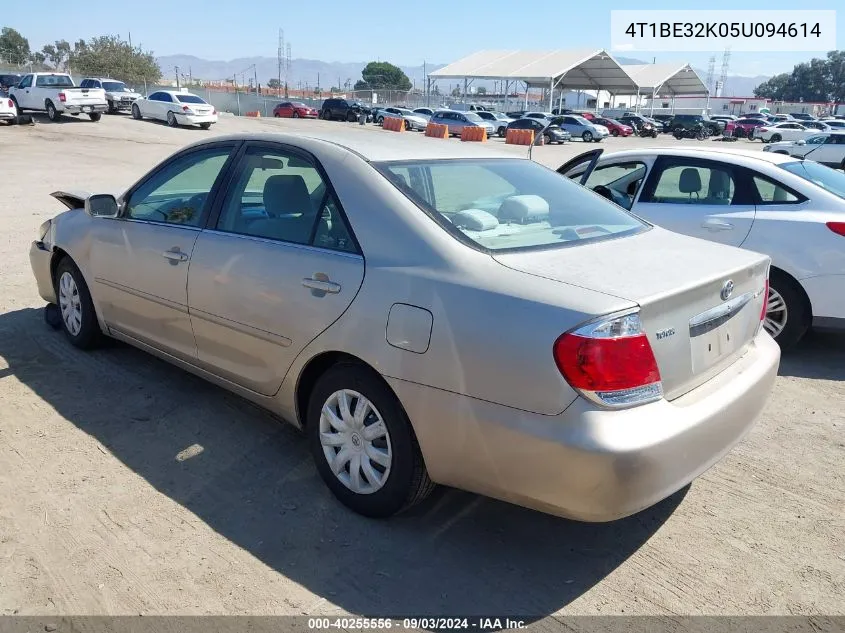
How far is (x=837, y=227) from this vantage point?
17.0ft

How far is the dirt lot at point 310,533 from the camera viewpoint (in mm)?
2748

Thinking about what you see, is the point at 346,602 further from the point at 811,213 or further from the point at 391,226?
the point at 811,213

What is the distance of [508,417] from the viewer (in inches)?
103

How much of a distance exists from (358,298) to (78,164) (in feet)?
57.3

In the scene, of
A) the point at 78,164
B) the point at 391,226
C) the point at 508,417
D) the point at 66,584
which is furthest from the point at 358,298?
the point at 78,164

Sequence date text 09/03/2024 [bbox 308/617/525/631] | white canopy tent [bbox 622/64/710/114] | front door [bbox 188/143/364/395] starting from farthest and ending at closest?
white canopy tent [bbox 622/64/710/114] < front door [bbox 188/143/364/395] < date text 09/03/2024 [bbox 308/617/525/631]

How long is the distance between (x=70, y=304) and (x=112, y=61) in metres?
68.3

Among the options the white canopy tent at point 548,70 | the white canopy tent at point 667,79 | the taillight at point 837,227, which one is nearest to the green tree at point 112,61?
the white canopy tent at point 548,70

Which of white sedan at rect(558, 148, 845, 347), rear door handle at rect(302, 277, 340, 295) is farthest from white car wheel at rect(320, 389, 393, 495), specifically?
white sedan at rect(558, 148, 845, 347)

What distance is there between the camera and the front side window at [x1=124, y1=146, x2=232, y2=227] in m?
4.08

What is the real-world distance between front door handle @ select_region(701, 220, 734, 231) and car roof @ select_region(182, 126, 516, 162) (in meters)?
2.32

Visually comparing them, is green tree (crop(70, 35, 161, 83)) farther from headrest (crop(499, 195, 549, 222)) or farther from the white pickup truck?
headrest (crop(499, 195, 549, 222))

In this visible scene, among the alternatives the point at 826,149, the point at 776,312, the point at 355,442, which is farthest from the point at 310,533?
the point at 826,149

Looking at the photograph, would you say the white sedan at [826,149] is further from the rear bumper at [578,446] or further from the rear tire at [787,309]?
the rear bumper at [578,446]
